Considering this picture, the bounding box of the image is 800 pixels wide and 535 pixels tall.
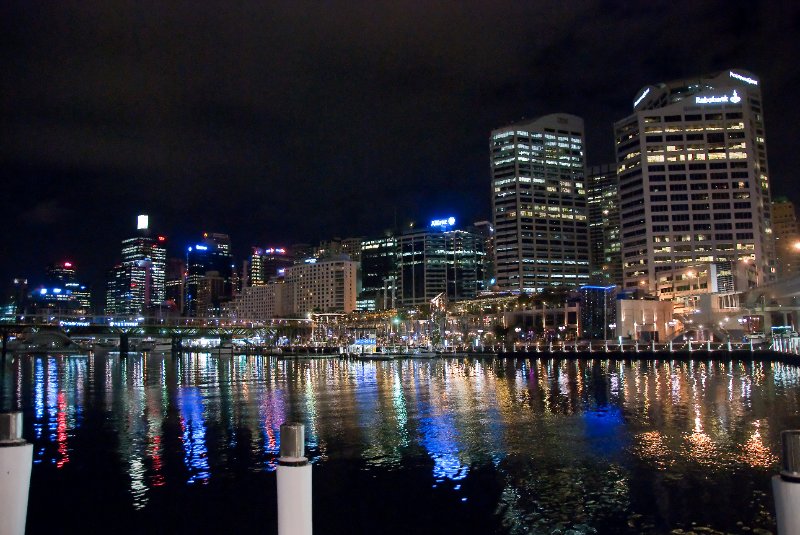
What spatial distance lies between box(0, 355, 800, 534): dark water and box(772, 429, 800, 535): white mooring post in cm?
925

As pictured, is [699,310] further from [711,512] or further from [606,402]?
[711,512]

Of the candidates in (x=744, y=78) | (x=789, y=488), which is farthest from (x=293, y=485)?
(x=744, y=78)

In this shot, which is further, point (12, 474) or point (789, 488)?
point (12, 474)

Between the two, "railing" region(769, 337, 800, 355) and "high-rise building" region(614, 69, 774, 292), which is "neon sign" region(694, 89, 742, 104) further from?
"railing" region(769, 337, 800, 355)

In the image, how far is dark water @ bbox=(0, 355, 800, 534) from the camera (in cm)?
1359

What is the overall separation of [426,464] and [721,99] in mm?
167800

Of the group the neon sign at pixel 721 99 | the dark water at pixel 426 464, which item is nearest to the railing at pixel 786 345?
the dark water at pixel 426 464

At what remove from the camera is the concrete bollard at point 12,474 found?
518 cm

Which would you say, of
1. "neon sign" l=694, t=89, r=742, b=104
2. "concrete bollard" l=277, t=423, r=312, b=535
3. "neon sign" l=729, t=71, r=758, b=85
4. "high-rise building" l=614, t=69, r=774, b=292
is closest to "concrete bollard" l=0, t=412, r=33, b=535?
"concrete bollard" l=277, t=423, r=312, b=535

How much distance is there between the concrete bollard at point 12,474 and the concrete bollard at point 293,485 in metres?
2.24

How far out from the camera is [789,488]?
4.03 meters

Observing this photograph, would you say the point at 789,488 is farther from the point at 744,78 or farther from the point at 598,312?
the point at 744,78

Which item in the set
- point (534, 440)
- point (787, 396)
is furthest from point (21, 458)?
point (787, 396)

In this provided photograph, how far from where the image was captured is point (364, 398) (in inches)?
1587
